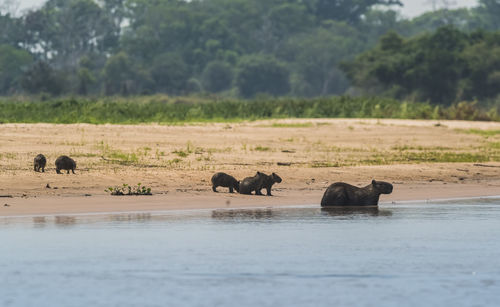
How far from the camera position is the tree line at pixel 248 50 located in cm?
7431

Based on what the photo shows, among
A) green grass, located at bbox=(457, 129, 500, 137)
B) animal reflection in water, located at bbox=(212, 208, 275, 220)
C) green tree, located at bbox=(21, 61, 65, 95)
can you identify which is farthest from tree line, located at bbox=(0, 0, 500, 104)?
animal reflection in water, located at bbox=(212, 208, 275, 220)

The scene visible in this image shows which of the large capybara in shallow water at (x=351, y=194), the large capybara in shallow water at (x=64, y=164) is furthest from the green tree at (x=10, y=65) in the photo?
the large capybara in shallow water at (x=351, y=194)

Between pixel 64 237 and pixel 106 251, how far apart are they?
44.0 inches

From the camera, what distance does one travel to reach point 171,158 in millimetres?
22344

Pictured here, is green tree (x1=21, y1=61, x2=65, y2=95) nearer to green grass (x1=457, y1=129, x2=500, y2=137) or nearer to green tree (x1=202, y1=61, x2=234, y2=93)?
green tree (x1=202, y1=61, x2=234, y2=93)

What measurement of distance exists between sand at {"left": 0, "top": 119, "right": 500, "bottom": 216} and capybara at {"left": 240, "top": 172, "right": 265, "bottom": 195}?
0.16 meters

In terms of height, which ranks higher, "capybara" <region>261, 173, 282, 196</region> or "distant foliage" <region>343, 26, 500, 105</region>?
"distant foliage" <region>343, 26, 500, 105</region>

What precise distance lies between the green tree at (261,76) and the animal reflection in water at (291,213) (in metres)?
86.1

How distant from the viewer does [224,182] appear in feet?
58.6

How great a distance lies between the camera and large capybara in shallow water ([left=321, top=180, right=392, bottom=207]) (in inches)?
654

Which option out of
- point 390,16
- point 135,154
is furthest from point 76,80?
point 135,154

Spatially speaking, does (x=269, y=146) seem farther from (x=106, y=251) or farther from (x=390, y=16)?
(x=390, y=16)

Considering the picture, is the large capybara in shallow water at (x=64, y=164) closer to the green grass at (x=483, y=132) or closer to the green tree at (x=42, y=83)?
the green grass at (x=483, y=132)

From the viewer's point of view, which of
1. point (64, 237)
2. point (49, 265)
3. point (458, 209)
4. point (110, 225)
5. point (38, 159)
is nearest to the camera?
point (49, 265)
